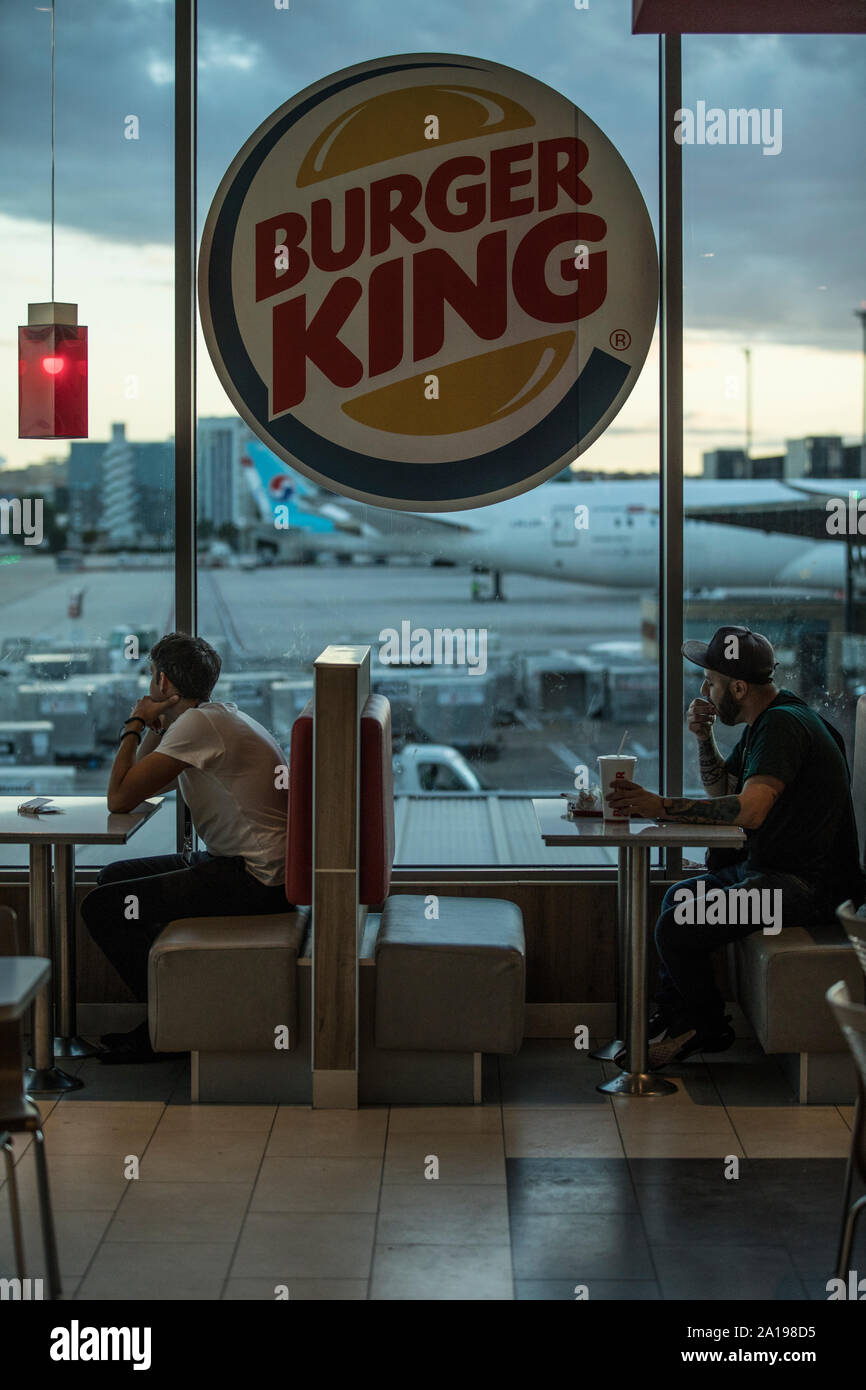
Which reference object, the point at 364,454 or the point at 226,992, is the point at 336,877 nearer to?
the point at 226,992

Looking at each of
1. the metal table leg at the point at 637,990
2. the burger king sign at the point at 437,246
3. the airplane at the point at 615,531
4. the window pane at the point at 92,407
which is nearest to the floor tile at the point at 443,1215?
the metal table leg at the point at 637,990

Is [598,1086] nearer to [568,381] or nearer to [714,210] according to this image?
[568,381]

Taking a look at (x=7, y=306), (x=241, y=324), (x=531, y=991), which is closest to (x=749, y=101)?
(x=241, y=324)

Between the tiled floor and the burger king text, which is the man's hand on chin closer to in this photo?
the tiled floor

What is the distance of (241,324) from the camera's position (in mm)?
4715

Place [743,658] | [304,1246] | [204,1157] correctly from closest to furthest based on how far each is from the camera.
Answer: [304,1246] → [204,1157] → [743,658]

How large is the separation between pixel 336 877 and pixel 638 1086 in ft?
3.47

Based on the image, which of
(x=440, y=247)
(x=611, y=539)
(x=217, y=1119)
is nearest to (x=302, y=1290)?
(x=217, y=1119)

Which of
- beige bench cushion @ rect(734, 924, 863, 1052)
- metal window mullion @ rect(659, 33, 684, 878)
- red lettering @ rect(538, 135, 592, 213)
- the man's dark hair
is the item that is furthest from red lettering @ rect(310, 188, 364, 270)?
beige bench cushion @ rect(734, 924, 863, 1052)

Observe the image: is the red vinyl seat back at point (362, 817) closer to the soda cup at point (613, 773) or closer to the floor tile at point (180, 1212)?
the soda cup at point (613, 773)

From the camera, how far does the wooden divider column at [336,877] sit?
390 cm

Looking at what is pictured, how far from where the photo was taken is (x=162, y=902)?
13.9ft

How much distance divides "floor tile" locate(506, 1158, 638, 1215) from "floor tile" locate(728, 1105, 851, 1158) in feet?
1.29

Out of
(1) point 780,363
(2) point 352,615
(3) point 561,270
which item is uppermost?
(3) point 561,270
